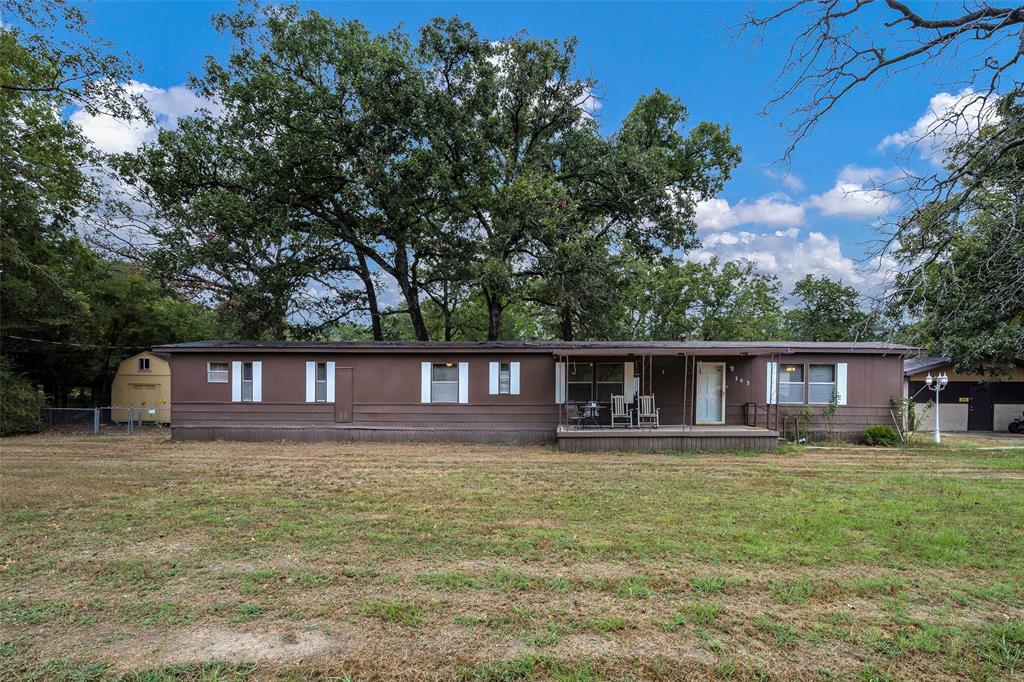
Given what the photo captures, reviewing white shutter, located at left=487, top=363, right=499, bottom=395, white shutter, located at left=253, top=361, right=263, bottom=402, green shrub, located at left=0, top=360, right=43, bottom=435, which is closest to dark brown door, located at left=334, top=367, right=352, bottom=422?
white shutter, located at left=253, top=361, right=263, bottom=402

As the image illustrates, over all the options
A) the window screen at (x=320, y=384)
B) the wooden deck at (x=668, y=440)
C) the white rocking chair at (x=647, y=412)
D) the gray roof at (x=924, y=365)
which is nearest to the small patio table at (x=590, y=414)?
the wooden deck at (x=668, y=440)

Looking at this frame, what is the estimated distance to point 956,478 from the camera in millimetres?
8320

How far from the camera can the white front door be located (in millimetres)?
13453

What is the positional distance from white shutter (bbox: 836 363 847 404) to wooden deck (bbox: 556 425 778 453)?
2.91 metres

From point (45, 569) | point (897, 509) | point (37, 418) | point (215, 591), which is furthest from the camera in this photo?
point (37, 418)

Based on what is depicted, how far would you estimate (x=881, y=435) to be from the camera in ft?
41.1

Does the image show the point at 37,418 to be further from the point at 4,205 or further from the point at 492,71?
the point at 492,71

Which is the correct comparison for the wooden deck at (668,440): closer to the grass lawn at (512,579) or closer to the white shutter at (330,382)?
the grass lawn at (512,579)

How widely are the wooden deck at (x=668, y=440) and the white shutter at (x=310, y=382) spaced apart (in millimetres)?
6883

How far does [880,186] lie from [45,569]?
7403 millimetres

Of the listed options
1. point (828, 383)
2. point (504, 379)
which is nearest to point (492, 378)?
point (504, 379)

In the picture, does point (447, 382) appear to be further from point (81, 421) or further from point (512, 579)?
point (81, 421)

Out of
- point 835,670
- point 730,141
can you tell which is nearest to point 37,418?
point 835,670

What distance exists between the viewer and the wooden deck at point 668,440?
11578 millimetres
